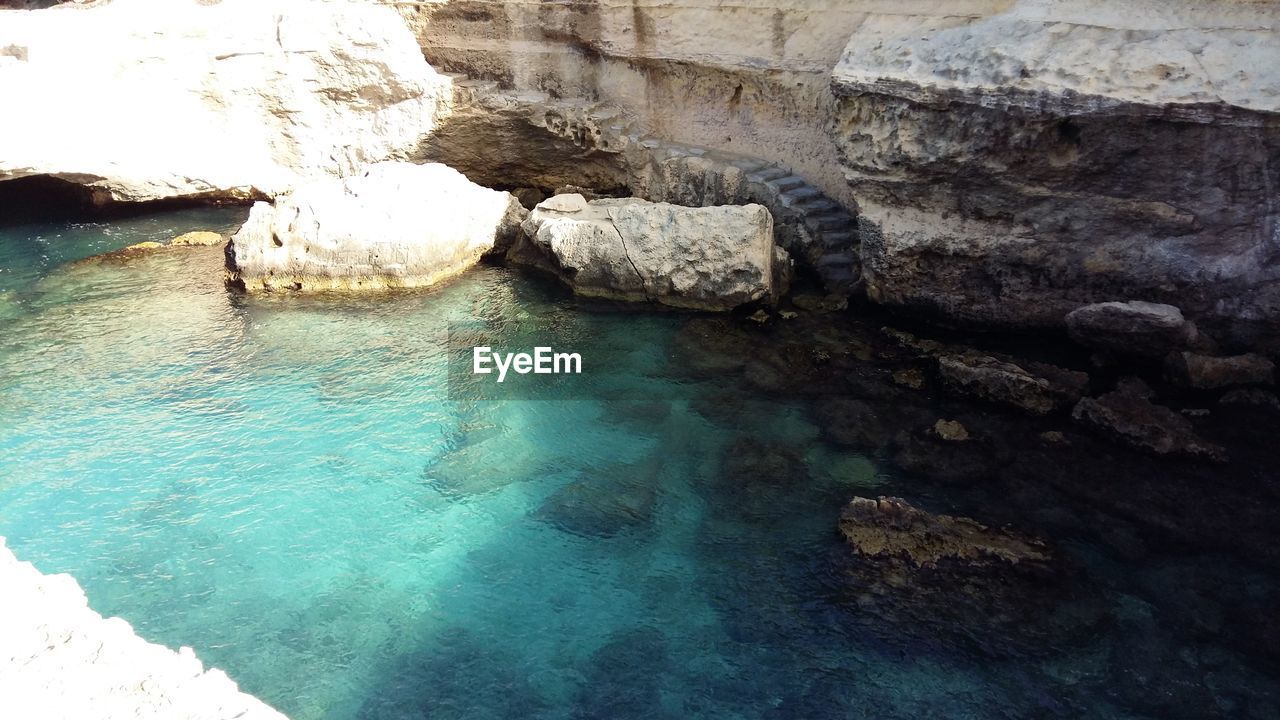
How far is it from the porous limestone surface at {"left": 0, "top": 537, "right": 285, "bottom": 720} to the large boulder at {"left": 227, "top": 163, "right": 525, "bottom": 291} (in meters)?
6.32

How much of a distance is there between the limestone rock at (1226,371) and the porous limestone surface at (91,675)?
6.71 m

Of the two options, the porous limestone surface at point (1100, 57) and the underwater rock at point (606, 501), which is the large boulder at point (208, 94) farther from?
the underwater rock at point (606, 501)

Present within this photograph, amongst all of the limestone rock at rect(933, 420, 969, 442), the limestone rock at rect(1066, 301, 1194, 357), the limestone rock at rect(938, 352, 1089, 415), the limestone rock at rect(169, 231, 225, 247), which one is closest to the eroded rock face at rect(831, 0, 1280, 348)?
the limestone rock at rect(1066, 301, 1194, 357)

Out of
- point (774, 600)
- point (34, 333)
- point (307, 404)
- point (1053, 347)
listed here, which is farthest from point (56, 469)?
point (1053, 347)

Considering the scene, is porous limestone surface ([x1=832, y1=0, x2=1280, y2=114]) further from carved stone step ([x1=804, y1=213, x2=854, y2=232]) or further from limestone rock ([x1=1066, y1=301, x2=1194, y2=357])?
carved stone step ([x1=804, y1=213, x2=854, y2=232])

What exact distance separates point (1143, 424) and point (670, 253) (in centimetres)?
423

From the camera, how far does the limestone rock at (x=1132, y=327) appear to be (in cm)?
712

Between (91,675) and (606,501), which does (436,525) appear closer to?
(606,501)

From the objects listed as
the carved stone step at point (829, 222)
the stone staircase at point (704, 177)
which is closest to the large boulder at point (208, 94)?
the stone staircase at point (704, 177)

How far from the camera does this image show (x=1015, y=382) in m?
7.05

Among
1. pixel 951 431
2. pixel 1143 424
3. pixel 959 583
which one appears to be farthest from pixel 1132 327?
pixel 959 583

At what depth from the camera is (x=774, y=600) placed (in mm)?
5410

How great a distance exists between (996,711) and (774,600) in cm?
131

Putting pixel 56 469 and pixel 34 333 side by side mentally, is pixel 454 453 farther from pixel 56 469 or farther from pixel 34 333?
pixel 34 333
